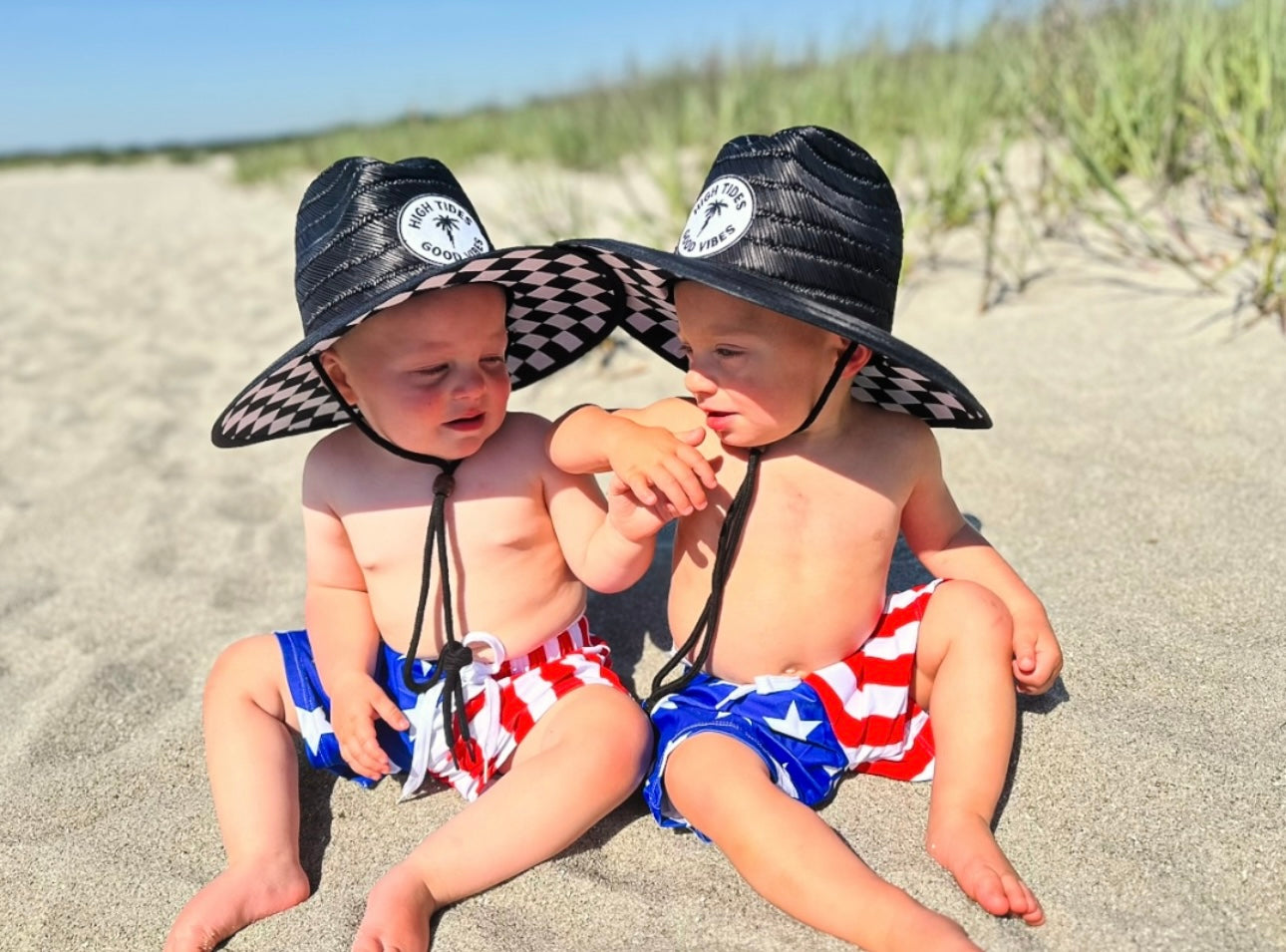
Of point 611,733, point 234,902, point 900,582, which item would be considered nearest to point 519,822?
point 611,733

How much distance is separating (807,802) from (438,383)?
Answer: 0.87 m

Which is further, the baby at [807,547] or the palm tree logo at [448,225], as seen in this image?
the palm tree logo at [448,225]

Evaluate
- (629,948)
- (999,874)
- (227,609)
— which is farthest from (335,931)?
(227,609)

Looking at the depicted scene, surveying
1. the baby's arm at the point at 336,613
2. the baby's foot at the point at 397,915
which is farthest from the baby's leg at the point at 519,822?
the baby's arm at the point at 336,613

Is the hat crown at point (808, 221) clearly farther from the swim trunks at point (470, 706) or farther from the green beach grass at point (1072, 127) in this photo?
the green beach grass at point (1072, 127)

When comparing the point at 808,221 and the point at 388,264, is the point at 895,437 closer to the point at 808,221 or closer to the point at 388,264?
the point at 808,221

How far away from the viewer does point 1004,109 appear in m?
4.85

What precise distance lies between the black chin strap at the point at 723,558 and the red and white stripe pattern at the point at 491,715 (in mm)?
113

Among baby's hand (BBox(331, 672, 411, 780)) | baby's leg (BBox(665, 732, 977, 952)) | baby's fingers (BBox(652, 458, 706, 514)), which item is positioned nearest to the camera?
baby's leg (BBox(665, 732, 977, 952))

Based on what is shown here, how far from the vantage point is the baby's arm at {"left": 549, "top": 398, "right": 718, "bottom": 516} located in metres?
1.64

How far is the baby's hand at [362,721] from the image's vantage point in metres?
1.74

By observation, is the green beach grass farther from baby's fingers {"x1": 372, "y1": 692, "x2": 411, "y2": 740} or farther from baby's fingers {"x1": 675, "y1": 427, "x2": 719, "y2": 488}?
baby's fingers {"x1": 372, "y1": 692, "x2": 411, "y2": 740}

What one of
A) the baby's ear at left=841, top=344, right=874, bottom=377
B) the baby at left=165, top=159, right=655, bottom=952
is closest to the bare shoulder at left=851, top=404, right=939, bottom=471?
the baby's ear at left=841, top=344, right=874, bottom=377

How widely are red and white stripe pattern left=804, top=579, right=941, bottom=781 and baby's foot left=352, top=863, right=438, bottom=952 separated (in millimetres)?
691
